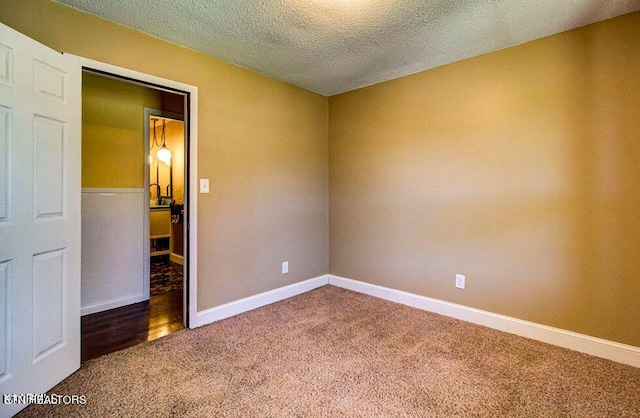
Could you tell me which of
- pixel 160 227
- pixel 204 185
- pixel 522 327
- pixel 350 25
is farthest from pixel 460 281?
pixel 160 227

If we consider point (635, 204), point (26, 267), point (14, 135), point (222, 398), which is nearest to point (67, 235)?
point (26, 267)

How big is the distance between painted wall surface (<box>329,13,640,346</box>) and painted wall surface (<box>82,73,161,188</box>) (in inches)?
96.8

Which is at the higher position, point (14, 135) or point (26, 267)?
point (14, 135)

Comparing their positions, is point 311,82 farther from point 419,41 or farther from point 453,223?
point 453,223

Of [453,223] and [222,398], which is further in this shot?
[453,223]

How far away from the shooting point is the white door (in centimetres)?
161

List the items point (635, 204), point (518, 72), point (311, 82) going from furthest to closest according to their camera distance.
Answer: point (311, 82)
point (518, 72)
point (635, 204)

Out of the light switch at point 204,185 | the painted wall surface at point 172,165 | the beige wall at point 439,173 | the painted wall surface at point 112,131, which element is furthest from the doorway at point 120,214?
the painted wall surface at point 172,165

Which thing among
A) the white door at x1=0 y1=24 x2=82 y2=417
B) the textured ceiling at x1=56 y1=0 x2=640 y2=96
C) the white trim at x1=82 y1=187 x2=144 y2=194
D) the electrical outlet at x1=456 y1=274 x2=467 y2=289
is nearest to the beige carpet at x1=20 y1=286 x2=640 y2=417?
the white door at x1=0 y1=24 x2=82 y2=417

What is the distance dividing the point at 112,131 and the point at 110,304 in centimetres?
177

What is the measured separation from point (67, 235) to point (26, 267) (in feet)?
0.95

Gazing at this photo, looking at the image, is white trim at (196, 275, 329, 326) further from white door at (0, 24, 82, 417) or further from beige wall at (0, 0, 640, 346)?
white door at (0, 24, 82, 417)

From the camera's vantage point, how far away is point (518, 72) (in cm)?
259

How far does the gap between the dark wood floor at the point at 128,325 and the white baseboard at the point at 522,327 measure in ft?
6.96
